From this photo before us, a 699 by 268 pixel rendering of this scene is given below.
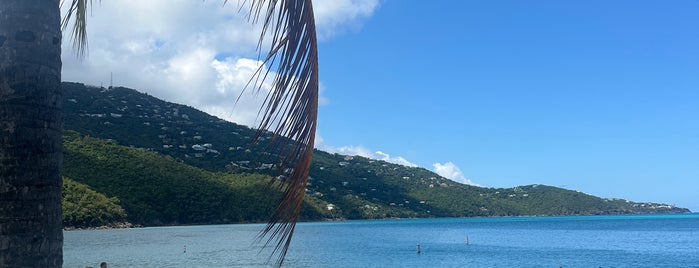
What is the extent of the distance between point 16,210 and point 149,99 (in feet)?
378

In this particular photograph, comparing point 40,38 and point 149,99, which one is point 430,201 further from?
point 40,38

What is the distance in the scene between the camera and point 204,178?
82.1 meters

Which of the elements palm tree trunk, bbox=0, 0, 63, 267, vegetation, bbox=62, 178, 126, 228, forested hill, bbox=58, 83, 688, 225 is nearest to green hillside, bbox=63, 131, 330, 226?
forested hill, bbox=58, 83, 688, 225

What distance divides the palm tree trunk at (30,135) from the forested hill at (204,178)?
47.0 metres

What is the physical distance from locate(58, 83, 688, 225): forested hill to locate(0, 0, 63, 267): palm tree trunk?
47.0 metres

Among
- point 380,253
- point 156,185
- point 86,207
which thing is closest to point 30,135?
point 380,253

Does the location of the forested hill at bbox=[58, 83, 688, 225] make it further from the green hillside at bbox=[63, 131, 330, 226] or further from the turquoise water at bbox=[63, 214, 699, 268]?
the turquoise water at bbox=[63, 214, 699, 268]

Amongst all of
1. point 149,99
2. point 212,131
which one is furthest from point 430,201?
point 149,99

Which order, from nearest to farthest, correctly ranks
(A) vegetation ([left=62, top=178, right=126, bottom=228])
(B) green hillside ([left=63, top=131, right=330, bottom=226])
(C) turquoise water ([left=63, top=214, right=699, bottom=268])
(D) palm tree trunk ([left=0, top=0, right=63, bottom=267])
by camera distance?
(D) palm tree trunk ([left=0, top=0, right=63, bottom=267])
(C) turquoise water ([left=63, top=214, right=699, bottom=268])
(A) vegetation ([left=62, top=178, right=126, bottom=228])
(B) green hillside ([left=63, top=131, right=330, bottom=226])

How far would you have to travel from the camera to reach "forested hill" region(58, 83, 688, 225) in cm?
7138

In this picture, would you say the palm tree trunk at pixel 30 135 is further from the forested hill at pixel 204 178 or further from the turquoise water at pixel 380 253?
the forested hill at pixel 204 178

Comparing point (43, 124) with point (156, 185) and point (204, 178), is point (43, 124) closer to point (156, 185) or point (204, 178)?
point (156, 185)

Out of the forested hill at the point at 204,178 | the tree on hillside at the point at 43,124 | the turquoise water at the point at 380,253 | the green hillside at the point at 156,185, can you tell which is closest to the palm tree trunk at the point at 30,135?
the tree on hillside at the point at 43,124

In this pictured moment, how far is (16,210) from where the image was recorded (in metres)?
2.63
